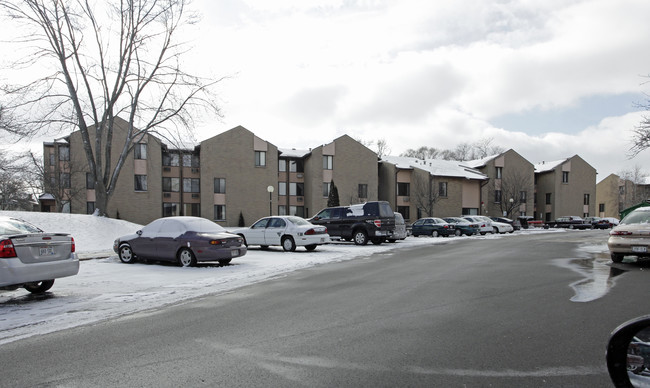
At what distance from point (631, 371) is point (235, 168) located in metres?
41.9

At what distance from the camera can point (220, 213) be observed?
139ft

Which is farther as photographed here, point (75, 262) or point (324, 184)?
A: point (324, 184)

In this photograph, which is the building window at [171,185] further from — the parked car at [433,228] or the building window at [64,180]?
the parked car at [433,228]

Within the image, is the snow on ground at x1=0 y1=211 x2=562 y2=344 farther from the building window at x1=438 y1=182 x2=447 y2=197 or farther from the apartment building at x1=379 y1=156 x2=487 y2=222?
the building window at x1=438 y1=182 x2=447 y2=197

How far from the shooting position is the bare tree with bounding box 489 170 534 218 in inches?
2116

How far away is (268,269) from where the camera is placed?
1177 centimetres

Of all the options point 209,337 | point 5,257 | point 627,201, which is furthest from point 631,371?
point 627,201

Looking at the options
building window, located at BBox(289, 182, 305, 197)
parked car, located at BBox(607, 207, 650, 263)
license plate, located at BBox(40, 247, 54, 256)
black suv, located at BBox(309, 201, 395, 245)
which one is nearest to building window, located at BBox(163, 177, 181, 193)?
building window, located at BBox(289, 182, 305, 197)

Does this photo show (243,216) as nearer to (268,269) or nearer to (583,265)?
(268,269)

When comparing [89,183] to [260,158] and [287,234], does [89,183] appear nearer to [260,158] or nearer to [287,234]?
[260,158]

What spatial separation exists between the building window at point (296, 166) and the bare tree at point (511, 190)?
2504 centimetres

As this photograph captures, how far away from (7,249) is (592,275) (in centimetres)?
1170

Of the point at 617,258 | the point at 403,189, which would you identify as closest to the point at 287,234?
the point at 617,258

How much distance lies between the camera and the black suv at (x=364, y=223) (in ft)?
66.1
